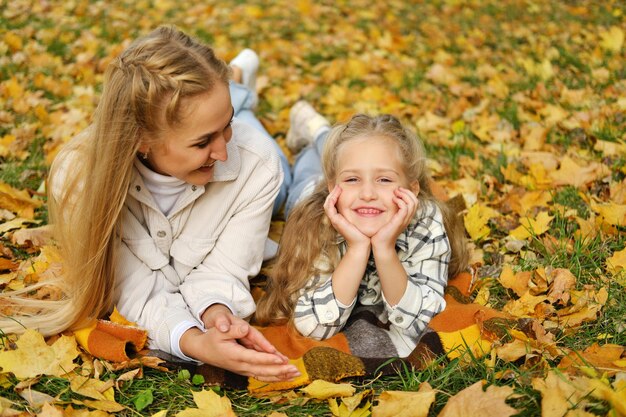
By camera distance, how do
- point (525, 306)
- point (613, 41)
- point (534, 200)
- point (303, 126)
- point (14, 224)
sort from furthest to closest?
point (613, 41) → point (303, 126) → point (534, 200) → point (14, 224) → point (525, 306)

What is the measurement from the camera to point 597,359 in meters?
2.03

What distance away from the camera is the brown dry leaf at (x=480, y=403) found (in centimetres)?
173

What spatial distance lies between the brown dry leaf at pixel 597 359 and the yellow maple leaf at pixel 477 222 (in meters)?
0.96

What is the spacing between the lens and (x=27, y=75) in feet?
16.1

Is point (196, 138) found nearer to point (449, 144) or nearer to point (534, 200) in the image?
point (534, 200)

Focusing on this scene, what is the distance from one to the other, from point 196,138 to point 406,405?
113 cm

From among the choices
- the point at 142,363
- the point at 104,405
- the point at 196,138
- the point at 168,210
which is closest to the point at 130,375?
the point at 142,363

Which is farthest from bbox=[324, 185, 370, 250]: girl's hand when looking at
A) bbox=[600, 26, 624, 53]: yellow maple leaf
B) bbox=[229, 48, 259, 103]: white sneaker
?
bbox=[600, 26, 624, 53]: yellow maple leaf

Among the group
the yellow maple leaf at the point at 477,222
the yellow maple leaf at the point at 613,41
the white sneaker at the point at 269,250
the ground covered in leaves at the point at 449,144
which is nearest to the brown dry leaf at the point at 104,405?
the ground covered in leaves at the point at 449,144

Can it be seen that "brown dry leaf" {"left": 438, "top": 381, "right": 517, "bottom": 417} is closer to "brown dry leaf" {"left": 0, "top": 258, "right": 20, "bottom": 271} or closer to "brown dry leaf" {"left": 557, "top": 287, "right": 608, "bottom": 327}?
"brown dry leaf" {"left": 557, "top": 287, "right": 608, "bottom": 327}

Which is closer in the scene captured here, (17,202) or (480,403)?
(480,403)

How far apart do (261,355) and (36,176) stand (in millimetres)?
2140

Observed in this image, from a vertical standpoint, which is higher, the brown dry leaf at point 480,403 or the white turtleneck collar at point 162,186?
the white turtleneck collar at point 162,186

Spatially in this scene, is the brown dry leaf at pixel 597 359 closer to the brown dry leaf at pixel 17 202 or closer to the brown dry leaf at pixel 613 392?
the brown dry leaf at pixel 613 392
